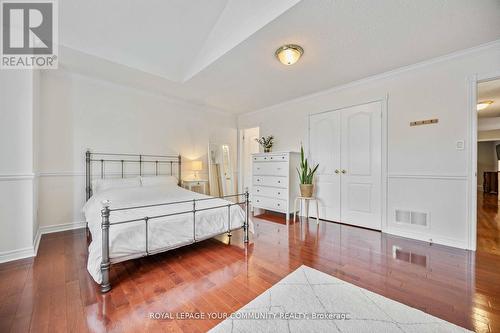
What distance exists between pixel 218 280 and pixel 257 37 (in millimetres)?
2779

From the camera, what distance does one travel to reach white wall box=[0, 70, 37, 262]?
2332 millimetres

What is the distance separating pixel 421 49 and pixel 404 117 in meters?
0.97

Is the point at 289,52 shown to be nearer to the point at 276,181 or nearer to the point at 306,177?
the point at 306,177

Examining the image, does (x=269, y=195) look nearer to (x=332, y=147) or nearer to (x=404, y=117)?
(x=332, y=147)

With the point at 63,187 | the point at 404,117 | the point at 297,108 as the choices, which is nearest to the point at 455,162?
the point at 404,117

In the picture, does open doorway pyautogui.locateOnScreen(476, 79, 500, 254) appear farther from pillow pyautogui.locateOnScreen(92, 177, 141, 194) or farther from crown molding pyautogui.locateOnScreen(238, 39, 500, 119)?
pillow pyautogui.locateOnScreen(92, 177, 141, 194)

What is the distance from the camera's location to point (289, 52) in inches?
102

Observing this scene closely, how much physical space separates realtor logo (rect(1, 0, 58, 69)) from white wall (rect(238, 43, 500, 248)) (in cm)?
468

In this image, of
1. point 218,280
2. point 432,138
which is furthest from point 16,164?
point 432,138

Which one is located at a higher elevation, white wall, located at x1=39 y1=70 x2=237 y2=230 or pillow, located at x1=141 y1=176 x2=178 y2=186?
white wall, located at x1=39 y1=70 x2=237 y2=230

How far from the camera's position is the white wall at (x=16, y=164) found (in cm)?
233

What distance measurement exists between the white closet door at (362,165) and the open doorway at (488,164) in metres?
1.31

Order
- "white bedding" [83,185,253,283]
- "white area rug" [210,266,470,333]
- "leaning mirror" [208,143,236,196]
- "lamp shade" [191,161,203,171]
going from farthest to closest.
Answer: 1. "leaning mirror" [208,143,236,196]
2. "lamp shade" [191,161,203,171]
3. "white bedding" [83,185,253,283]
4. "white area rug" [210,266,470,333]

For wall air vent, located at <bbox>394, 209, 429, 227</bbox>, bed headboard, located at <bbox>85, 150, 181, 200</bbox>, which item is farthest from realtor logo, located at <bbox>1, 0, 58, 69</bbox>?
wall air vent, located at <bbox>394, 209, 429, 227</bbox>
